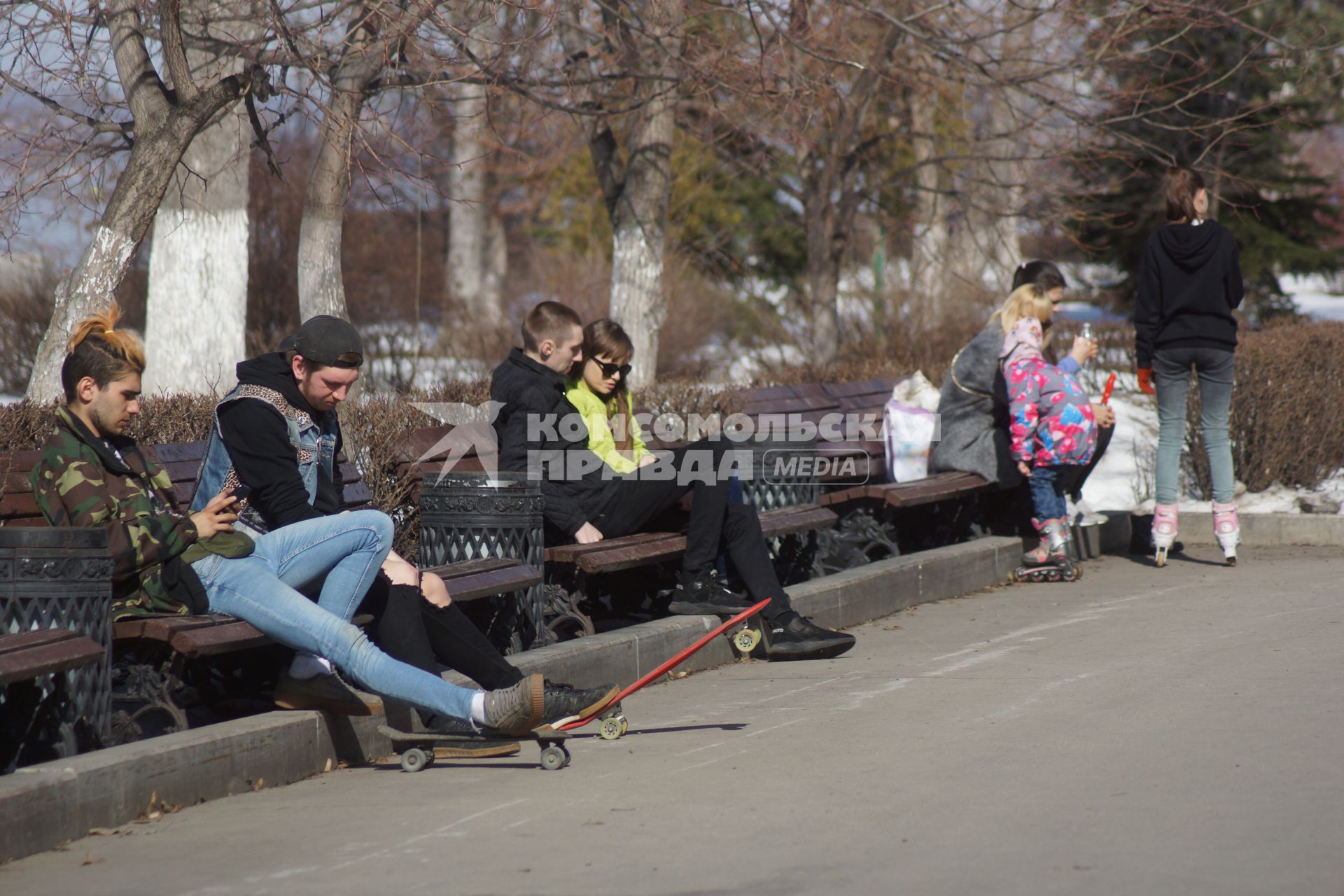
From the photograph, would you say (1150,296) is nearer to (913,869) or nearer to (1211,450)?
(1211,450)

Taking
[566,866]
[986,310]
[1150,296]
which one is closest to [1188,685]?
[566,866]

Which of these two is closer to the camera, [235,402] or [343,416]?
[235,402]

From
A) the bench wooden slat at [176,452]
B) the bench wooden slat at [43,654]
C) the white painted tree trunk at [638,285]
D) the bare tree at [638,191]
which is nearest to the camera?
the bench wooden slat at [43,654]

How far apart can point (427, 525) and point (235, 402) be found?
1.35 m

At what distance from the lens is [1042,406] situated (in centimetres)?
821

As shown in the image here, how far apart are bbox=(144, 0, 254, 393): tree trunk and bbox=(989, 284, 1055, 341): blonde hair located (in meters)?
6.62

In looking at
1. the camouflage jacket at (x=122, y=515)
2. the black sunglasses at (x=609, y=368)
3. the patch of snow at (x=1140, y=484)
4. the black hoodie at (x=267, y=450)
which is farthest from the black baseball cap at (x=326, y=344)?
the patch of snow at (x=1140, y=484)

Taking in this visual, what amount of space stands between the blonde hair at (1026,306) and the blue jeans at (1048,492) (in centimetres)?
81

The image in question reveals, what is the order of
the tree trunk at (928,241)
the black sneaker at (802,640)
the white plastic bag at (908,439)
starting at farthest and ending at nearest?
the tree trunk at (928,241)
the white plastic bag at (908,439)
the black sneaker at (802,640)

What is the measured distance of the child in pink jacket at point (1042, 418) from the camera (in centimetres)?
814

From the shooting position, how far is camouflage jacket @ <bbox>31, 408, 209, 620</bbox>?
4340 millimetres

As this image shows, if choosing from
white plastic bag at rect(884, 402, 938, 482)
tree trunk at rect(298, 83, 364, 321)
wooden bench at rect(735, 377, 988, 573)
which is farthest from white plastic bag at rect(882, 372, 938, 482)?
tree trunk at rect(298, 83, 364, 321)

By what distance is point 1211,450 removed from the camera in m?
8.41

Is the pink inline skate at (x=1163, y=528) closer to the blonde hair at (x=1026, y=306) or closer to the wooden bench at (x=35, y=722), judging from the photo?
the blonde hair at (x=1026, y=306)
